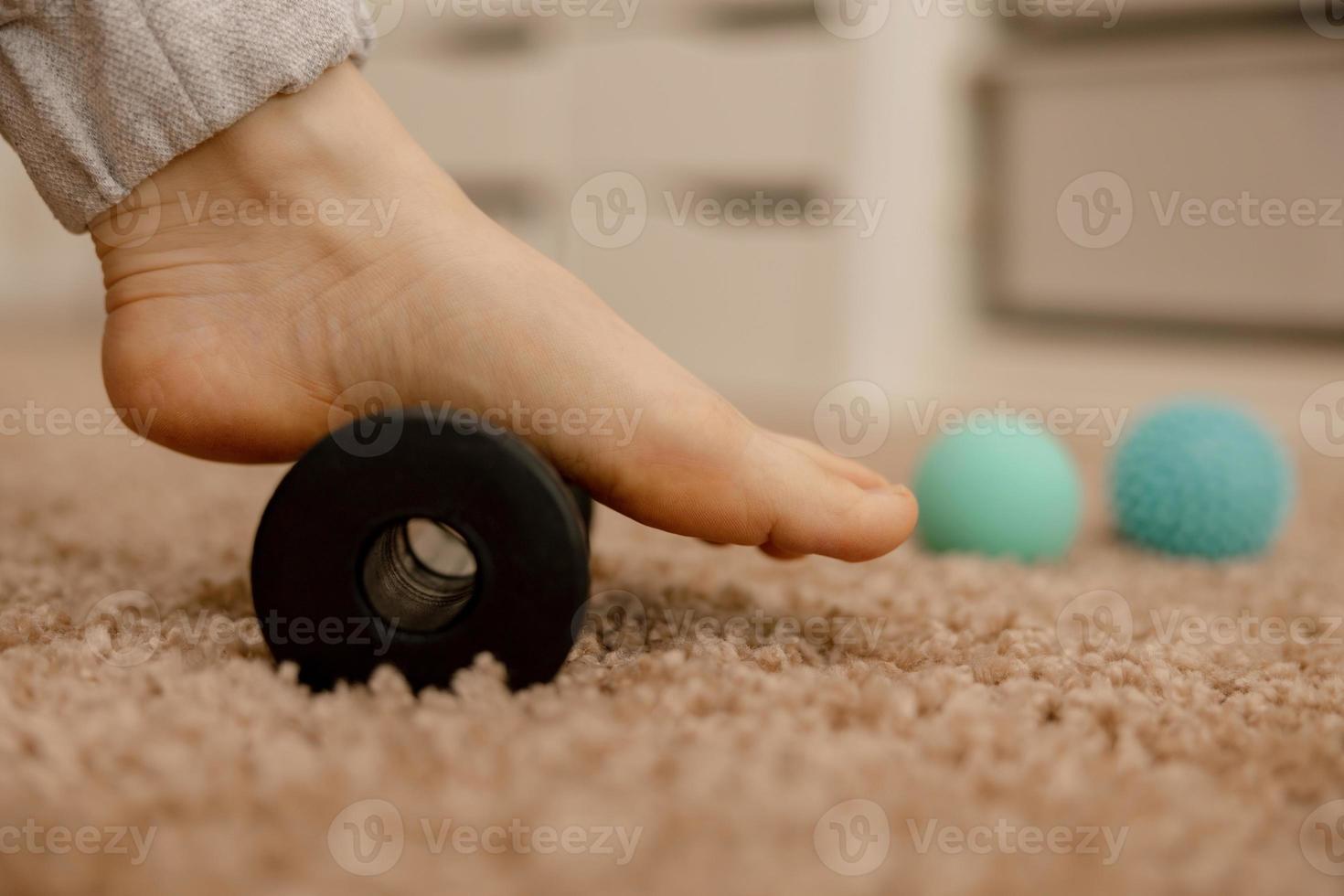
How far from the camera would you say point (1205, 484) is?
996mm

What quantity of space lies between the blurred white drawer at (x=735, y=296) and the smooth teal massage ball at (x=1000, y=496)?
1.06m

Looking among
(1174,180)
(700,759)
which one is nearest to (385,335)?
(700,759)

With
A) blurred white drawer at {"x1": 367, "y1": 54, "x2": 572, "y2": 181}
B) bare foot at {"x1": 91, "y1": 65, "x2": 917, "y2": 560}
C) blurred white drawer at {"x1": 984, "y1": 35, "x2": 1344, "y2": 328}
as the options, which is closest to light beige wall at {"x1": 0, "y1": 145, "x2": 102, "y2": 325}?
blurred white drawer at {"x1": 367, "y1": 54, "x2": 572, "y2": 181}

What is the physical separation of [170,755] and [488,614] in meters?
0.15

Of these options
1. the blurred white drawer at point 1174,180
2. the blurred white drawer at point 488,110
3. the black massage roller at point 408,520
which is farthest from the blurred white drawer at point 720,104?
the black massage roller at point 408,520

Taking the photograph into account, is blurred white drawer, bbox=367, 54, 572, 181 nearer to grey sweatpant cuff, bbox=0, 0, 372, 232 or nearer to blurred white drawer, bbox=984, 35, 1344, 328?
blurred white drawer, bbox=984, 35, 1344, 328

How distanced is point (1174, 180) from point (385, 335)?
169 cm

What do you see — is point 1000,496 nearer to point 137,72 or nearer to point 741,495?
point 741,495

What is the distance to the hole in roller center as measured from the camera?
56cm

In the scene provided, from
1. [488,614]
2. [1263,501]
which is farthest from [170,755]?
[1263,501]

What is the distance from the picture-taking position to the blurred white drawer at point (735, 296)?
6.79ft

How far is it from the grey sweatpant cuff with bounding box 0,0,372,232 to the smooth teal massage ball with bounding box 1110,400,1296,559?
80cm

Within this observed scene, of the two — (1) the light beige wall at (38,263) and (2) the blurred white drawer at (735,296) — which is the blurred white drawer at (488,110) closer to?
(2) the blurred white drawer at (735,296)

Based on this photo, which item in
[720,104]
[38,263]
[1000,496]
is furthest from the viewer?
[38,263]
